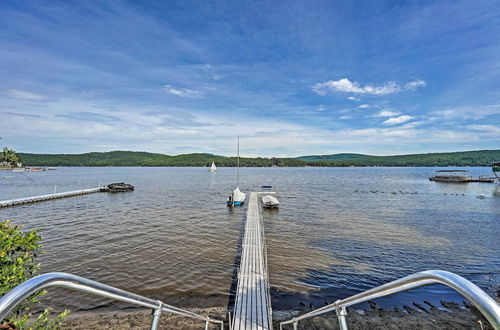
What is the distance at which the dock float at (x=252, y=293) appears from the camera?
25.2 ft

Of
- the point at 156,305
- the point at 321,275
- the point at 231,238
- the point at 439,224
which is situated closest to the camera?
the point at 156,305

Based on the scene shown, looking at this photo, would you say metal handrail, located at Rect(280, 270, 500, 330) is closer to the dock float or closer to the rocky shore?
the dock float

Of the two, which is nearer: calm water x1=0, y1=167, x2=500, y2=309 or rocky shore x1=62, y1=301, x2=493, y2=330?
rocky shore x1=62, y1=301, x2=493, y2=330

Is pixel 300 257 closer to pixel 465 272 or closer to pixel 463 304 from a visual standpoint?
pixel 463 304

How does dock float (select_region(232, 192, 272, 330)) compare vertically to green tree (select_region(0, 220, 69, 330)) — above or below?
below

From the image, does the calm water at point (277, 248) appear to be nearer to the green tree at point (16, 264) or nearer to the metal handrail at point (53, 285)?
the green tree at point (16, 264)

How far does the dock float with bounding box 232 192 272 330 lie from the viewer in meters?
7.67

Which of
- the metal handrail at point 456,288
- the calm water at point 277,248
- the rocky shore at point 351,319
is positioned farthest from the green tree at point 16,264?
the calm water at point 277,248

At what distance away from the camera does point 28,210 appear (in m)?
27.9

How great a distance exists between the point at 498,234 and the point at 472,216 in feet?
27.5

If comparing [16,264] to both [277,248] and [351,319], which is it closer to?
[351,319]

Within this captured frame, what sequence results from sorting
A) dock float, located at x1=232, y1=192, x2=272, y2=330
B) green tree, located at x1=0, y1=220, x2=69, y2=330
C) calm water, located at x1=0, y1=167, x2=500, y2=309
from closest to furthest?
green tree, located at x1=0, y1=220, x2=69, y2=330 → dock float, located at x1=232, y1=192, x2=272, y2=330 → calm water, located at x1=0, y1=167, x2=500, y2=309

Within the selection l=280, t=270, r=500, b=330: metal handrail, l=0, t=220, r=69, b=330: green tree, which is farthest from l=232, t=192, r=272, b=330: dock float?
l=280, t=270, r=500, b=330: metal handrail

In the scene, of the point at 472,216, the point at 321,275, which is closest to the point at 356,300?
the point at 321,275
